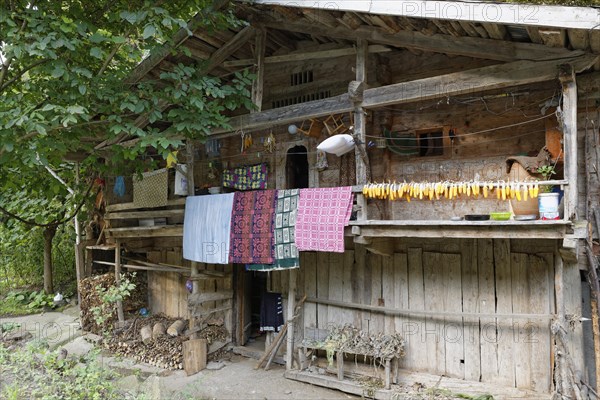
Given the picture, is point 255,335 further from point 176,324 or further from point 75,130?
point 75,130

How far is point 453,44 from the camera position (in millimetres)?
6047

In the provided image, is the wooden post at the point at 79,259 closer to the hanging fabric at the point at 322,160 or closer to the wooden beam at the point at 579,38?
the hanging fabric at the point at 322,160

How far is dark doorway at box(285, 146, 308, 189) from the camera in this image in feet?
29.3

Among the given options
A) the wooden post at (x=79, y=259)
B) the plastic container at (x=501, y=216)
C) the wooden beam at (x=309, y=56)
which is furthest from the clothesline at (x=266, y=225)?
the wooden post at (x=79, y=259)

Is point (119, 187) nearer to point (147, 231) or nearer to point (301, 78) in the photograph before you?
point (147, 231)

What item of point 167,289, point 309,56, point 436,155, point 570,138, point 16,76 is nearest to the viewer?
point 570,138

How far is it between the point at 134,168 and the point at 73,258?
855 cm

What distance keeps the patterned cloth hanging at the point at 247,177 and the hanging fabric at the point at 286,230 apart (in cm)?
131

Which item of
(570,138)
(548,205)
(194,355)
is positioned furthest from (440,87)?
(194,355)

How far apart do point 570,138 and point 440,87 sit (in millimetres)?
1857

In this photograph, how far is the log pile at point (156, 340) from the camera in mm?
9132

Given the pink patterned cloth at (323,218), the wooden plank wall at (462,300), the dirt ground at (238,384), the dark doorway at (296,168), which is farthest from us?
the dark doorway at (296,168)

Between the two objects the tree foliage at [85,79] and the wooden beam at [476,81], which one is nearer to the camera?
the wooden beam at [476,81]

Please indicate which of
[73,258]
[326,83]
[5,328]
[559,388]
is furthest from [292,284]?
[73,258]
